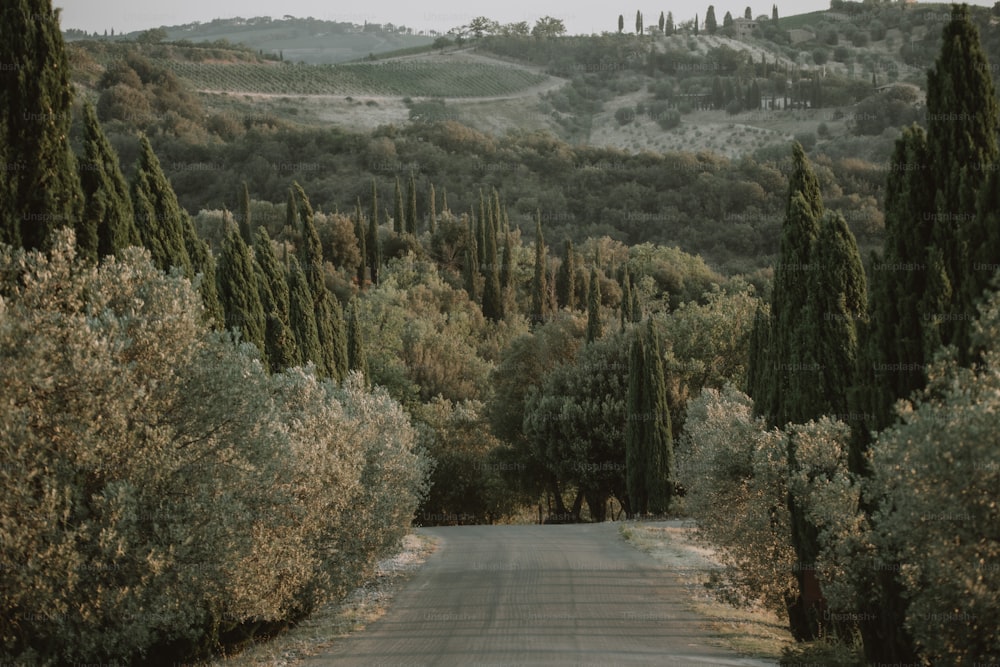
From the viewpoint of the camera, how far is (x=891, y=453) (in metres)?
9.17

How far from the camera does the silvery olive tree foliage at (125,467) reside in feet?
32.9

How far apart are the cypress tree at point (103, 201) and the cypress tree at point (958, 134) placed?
11.1m

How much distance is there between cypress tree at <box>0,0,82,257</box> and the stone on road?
7.40 meters

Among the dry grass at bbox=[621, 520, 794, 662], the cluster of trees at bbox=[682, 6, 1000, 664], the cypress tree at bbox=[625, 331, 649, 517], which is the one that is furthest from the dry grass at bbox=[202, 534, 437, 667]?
the cypress tree at bbox=[625, 331, 649, 517]

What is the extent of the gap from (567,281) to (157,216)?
2071 inches

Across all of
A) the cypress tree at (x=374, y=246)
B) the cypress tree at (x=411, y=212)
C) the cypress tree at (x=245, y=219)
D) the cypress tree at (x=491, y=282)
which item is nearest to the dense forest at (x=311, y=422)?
the cypress tree at (x=245, y=219)

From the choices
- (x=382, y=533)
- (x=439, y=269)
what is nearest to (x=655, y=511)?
(x=382, y=533)

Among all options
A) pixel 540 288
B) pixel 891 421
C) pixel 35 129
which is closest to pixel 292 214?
pixel 540 288

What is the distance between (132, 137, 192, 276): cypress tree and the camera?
61.2 ft

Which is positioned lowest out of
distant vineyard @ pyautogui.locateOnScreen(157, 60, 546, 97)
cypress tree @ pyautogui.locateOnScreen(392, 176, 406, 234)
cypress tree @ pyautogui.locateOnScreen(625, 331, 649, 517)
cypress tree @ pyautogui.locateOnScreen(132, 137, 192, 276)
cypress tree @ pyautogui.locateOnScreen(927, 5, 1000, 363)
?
cypress tree @ pyautogui.locateOnScreen(625, 331, 649, 517)

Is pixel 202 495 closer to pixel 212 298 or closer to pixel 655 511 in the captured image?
pixel 212 298

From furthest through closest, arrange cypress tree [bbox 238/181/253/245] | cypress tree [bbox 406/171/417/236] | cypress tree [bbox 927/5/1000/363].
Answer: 1. cypress tree [bbox 406/171/417/236]
2. cypress tree [bbox 238/181/253/245]
3. cypress tree [bbox 927/5/1000/363]

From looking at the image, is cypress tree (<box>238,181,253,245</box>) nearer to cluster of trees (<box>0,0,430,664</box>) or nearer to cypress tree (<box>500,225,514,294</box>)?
cypress tree (<box>500,225,514,294</box>)

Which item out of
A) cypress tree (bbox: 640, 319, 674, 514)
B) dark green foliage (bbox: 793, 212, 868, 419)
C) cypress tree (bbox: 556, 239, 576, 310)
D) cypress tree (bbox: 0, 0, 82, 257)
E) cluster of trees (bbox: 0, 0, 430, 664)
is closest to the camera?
cluster of trees (bbox: 0, 0, 430, 664)
